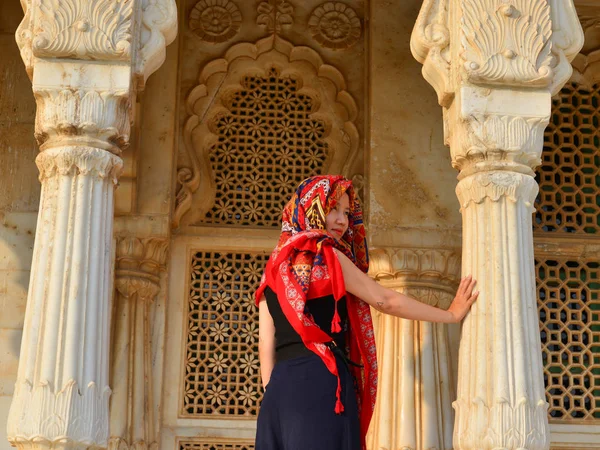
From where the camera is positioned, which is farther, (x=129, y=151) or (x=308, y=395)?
(x=129, y=151)

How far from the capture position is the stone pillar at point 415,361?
21.8 ft

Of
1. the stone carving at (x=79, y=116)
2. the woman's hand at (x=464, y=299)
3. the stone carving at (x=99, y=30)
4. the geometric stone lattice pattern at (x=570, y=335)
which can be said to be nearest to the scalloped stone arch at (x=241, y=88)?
the geometric stone lattice pattern at (x=570, y=335)

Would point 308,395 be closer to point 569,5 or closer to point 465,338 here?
point 465,338

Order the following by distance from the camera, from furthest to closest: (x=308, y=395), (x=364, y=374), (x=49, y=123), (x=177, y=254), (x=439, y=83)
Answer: (x=177, y=254) < (x=439, y=83) < (x=49, y=123) < (x=364, y=374) < (x=308, y=395)

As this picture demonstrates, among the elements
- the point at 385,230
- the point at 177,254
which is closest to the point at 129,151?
the point at 177,254

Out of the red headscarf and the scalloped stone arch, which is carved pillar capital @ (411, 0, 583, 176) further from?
the scalloped stone arch

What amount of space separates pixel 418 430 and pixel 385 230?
46.8 inches

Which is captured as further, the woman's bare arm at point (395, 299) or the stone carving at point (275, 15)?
the stone carving at point (275, 15)

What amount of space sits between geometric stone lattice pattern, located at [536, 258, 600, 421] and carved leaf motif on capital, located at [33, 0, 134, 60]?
127 inches

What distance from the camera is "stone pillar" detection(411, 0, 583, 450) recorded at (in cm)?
512

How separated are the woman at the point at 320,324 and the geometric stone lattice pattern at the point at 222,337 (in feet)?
7.10

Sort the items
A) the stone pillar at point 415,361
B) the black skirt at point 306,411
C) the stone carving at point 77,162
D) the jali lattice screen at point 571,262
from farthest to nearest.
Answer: the jali lattice screen at point 571,262 → the stone pillar at point 415,361 → the stone carving at point 77,162 → the black skirt at point 306,411

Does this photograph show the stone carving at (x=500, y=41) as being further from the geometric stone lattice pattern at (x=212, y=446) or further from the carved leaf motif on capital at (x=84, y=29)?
the geometric stone lattice pattern at (x=212, y=446)

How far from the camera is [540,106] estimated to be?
552cm
